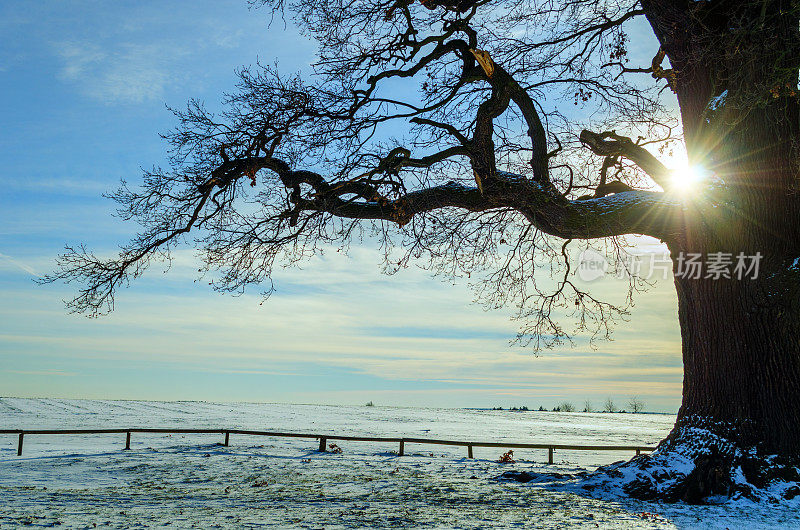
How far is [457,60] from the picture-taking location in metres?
12.1

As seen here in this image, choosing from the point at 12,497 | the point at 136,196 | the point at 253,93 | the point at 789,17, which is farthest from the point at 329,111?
the point at 12,497

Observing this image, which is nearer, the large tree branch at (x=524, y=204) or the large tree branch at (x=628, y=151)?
the large tree branch at (x=524, y=204)

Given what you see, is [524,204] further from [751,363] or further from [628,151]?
[751,363]

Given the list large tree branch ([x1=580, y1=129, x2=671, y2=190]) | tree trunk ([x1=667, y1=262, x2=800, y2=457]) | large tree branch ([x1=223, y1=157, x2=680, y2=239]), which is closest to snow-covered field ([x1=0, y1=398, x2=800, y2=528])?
tree trunk ([x1=667, y1=262, x2=800, y2=457])

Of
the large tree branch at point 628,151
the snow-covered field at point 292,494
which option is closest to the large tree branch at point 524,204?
the large tree branch at point 628,151

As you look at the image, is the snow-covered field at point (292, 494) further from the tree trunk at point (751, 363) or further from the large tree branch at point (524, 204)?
the large tree branch at point (524, 204)

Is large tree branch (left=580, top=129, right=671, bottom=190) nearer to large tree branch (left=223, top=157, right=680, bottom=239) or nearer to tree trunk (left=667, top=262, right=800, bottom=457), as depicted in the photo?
large tree branch (left=223, top=157, right=680, bottom=239)

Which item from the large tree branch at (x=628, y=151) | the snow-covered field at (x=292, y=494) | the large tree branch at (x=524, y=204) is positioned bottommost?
the snow-covered field at (x=292, y=494)

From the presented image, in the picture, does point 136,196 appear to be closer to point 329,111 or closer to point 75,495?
point 329,111

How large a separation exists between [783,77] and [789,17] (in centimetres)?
371

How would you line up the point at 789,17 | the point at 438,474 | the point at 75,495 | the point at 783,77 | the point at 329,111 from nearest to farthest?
the point at 783,77
the point at 789,17
the point at 75,495
the point at 329,111
the point at 438,474

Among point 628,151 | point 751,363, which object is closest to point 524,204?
point 628,151

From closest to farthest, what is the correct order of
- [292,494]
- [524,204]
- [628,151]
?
[292,494] < [524,204] < [628,151]

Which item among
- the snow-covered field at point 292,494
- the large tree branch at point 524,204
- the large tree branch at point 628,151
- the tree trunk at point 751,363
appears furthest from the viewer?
the large tree branch at point 628,151
